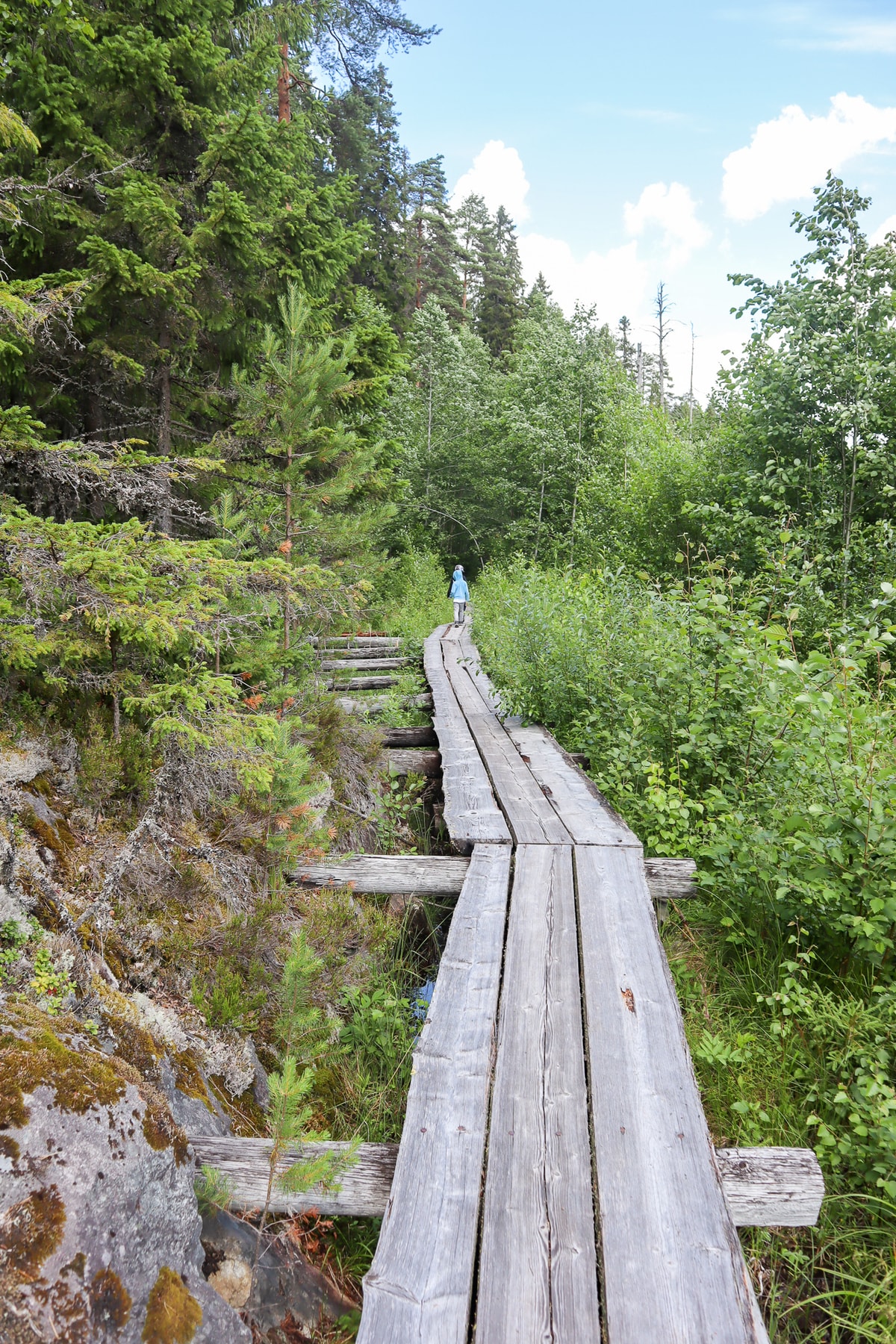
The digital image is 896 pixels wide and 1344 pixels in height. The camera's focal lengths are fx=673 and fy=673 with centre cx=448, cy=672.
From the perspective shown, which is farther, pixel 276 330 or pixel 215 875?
pixel 276 330

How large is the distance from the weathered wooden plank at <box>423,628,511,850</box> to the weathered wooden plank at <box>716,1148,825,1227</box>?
2.63 meters

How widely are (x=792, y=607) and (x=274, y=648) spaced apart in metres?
3.73

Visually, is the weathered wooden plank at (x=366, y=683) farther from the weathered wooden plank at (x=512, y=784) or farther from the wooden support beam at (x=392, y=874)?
the wooden support beam at (x=392, y=874)

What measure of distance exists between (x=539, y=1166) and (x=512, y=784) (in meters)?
3.82

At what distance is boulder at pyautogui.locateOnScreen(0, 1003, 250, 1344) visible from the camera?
1500 mm

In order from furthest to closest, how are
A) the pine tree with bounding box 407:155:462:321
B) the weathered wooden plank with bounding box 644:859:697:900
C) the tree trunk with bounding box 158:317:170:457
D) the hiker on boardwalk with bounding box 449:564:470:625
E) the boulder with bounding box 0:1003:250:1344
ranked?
the pine tree with bounding box 407:155:462:321
the hiker on boardwalk with bounding box 449:564:470:625
the tree trunk with bounding box 158:317:170:457
the weathered wooden plank with bounding box 644:859:697:900
the boulder with bounding box 0:1003:250:1344

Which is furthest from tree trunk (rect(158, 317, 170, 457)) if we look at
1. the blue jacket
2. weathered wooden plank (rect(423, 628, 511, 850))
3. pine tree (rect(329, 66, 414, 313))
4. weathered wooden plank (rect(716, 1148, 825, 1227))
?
pine tree (rect(329, 66, 414, 313))

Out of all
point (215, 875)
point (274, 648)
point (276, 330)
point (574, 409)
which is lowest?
point (215, 875)

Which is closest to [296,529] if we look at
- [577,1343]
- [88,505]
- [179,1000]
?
[88,505]

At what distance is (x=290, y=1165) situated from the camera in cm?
234

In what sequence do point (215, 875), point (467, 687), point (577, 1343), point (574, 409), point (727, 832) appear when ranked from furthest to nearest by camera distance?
point (574, 409) → point (467, 687) → point (727, 832) → point (215, 875) → point (577, 1343)

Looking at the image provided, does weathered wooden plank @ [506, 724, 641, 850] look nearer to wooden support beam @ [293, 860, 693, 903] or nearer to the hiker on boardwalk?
wooden support beam @ [293, 860, 693, 903]

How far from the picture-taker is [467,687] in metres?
10.3

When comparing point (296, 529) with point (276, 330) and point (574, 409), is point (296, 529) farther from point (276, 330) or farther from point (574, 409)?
point (574, 409)
